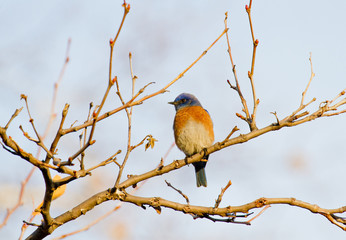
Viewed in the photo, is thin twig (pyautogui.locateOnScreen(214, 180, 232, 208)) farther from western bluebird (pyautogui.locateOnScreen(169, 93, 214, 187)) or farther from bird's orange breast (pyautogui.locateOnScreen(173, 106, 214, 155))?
bird's orange breast (pyautogui.locateOnScreen(173, 106, 214, 155))

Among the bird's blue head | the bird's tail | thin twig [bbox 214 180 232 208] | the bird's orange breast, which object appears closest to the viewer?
thin twig [bbox 214 180 232 208]

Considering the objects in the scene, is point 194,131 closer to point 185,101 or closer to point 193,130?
point 193,130

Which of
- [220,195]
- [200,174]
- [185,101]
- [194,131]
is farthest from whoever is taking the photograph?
[185,101]

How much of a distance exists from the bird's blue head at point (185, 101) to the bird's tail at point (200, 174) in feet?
2.87

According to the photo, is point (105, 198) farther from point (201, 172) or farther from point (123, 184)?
point (201, 172)

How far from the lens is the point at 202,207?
3.09m

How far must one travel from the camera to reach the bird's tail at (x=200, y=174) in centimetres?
627

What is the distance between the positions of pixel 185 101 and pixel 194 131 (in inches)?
35.3

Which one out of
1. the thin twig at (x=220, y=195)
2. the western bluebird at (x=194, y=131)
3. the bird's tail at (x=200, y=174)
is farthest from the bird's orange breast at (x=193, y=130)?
the thin twig at (x=220, y=195)

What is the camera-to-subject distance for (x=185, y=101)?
668cm

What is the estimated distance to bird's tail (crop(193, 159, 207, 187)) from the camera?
20.6 feet

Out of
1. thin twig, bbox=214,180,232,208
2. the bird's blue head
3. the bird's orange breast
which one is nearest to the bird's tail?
the bird's orange breast

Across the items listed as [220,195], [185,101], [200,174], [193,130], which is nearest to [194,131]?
[193,130]

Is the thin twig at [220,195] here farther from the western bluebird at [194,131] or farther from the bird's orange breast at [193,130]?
the bird's orange breast at [193,130]
